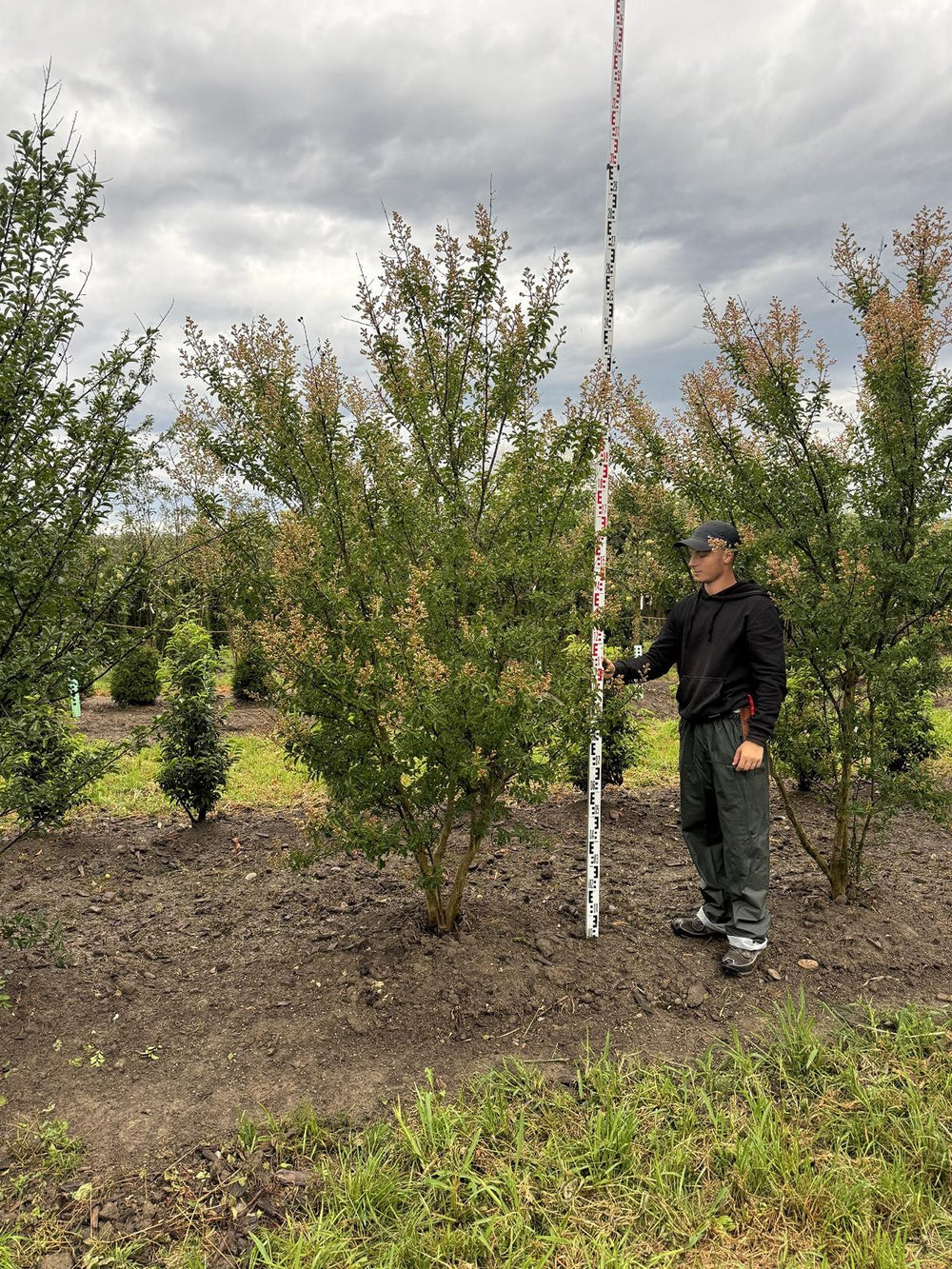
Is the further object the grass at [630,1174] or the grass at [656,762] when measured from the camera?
the grass at [656,762]

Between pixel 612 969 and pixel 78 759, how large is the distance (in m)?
2.78

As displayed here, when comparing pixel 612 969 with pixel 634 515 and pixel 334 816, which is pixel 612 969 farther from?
pixel 634 515

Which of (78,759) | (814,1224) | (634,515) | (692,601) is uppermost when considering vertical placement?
(634,515)

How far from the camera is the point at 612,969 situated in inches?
154

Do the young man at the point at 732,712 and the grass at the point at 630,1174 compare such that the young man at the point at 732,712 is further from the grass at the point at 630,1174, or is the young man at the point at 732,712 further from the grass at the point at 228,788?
the grass at the point at 228,788

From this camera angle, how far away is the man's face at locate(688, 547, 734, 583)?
3.98m

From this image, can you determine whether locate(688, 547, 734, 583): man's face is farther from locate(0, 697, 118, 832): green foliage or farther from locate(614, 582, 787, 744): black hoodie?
locate(0, 697, 118, 832): green foliage

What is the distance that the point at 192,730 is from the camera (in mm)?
6195

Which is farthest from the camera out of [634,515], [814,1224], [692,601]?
[634,515]

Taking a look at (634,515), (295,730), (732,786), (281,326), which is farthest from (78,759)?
(634,515)

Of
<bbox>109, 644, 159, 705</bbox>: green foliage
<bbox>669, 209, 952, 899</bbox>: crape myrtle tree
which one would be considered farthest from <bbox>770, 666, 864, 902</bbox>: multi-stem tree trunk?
<bbox>109, 644, 159, 705</bbox>: green foliage

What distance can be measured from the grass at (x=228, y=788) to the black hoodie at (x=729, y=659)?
3.69m

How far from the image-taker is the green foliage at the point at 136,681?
11898 millimetres

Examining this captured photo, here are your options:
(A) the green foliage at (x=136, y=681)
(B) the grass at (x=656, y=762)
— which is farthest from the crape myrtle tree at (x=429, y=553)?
(A) the green foliage at (x=136, y=681)
